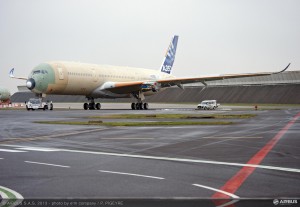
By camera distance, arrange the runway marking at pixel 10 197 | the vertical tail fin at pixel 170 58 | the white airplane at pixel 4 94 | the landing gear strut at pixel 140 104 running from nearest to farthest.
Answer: the runway marking at pixel 10 197
the landing gear strut at pixel 140 104
the vertical tail fin at pixel 170 58
the white airplane at pixel 4 94

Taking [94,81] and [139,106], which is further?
[139,106]

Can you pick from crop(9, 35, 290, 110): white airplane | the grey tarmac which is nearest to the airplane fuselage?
crop(9, 35, 290, 110): white airplane

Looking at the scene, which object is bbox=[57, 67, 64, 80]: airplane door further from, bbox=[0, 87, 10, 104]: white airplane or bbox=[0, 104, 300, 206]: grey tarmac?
bbox=[0, 87, 10, 104]: white airplane

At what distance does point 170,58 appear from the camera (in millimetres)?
72938

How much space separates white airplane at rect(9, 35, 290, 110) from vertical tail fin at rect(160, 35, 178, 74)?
5926mm

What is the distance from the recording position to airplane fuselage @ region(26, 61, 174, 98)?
5288cm

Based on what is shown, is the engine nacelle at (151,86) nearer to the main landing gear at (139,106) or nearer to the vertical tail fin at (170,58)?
the main landing gear at (139,106)

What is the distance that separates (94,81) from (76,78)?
314cm

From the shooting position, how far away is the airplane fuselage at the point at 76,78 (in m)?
52.9

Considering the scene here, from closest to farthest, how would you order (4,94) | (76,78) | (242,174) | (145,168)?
1. (242,174)
2. (145,168)
3. (76,78)
4. (4,94)

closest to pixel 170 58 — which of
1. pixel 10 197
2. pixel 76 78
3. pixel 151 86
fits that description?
pixel 151 86

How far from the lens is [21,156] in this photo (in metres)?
12.2

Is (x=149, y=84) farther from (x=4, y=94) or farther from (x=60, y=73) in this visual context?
(x=4, y=94)

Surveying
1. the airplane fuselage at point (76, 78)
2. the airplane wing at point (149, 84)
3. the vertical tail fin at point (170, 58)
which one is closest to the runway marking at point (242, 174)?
the airplane fuselage at point (76, 78)
